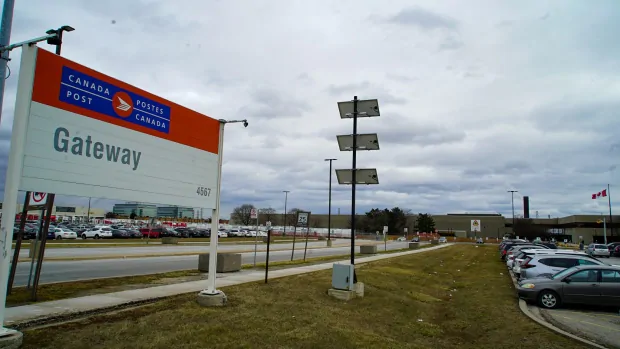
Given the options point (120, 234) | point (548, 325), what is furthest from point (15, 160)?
point (120, 234)

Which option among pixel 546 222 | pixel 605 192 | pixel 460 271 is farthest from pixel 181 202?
pixel 546 222

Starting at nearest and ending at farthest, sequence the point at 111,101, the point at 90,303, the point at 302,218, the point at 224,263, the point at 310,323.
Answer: the point at 111,101
the point at 310,323
the point at 90,303
the point at 224,263
the point at 302,218

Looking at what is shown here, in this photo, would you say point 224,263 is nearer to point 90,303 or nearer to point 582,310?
point 90,303

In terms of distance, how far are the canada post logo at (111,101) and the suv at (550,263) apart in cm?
1464

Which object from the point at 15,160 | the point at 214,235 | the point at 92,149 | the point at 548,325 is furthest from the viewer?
the point at 548,325

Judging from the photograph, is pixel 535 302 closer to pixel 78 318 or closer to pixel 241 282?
pixel 241 282

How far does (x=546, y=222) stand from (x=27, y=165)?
14678 cm

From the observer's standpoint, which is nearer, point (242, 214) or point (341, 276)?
→ point (341, 276)

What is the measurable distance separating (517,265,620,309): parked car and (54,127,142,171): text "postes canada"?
1219 cm

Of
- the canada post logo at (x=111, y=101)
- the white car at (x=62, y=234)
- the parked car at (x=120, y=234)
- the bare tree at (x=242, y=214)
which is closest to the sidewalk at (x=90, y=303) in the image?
the canada post logo at (x=111, y=101)

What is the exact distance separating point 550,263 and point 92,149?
16545 millimetres

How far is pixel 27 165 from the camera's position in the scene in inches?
247

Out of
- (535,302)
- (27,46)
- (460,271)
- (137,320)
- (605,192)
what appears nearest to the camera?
(27,46)

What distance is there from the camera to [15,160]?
19.9ft
